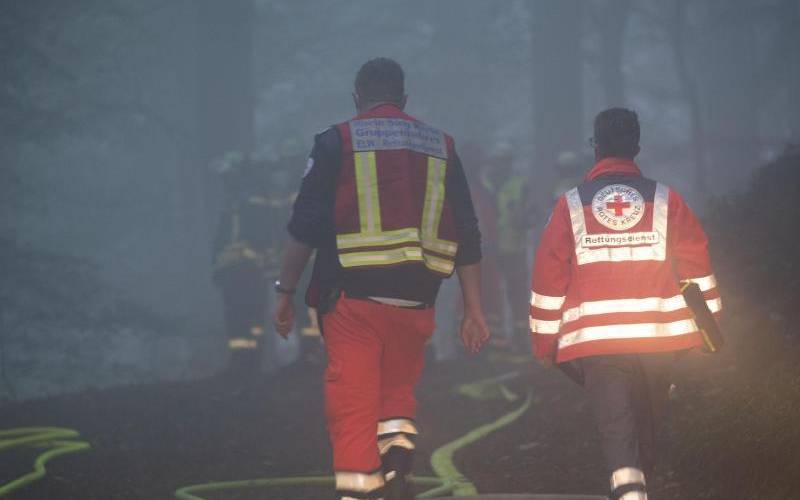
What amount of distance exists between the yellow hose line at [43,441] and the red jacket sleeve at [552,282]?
3075mm

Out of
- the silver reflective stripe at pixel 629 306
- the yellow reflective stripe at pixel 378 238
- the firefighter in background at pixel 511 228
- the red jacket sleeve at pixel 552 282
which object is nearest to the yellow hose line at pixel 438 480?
the red jacket sleeve at pixel 552 282

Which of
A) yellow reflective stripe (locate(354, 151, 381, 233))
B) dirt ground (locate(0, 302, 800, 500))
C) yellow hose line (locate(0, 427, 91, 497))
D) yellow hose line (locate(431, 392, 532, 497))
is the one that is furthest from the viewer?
yellow hose line (locate(0, 427, 91, 497))

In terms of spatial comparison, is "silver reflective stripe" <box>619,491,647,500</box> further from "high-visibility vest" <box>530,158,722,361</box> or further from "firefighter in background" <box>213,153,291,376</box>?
"firefighter in background" <box>213,153,291,376</box>

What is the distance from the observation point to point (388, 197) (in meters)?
3.66

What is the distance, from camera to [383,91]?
3889mm

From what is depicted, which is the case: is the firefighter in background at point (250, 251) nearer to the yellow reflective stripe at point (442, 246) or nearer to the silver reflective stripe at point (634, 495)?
the yellow reflective stripe at point (442, 246)

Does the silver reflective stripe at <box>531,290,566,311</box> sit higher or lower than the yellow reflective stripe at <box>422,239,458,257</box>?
lower

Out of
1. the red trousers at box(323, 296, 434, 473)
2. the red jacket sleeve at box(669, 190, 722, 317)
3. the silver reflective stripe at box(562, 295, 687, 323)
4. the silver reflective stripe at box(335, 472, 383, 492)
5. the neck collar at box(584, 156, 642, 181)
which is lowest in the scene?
the silver reflective stripe at box(335, 472, 383, 492)

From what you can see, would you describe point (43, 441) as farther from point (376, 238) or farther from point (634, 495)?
point (634, 495)

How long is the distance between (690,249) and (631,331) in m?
0.47

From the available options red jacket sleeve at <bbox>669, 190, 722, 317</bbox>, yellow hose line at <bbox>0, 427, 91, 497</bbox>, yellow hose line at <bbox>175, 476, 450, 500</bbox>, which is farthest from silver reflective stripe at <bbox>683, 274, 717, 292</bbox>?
yellow hose line at <bbox>0, 427, 91, 497</bbox>

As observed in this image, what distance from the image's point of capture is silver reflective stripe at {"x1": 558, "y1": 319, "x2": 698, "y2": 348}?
12.1 ft

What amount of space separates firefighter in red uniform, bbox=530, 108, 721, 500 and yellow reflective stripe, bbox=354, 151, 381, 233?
2.49 ft

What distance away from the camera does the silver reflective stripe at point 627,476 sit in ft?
11.4
